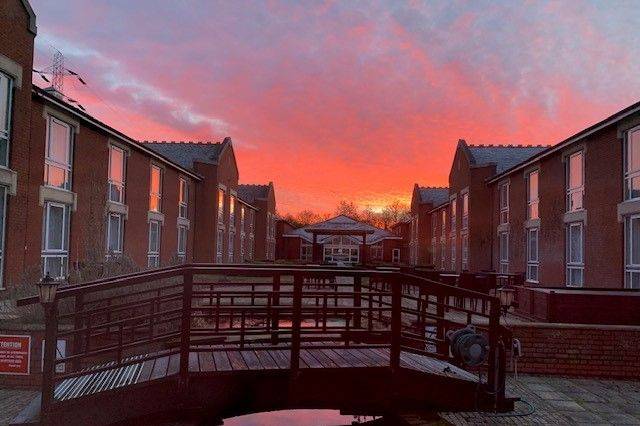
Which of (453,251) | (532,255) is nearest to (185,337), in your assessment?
(532,255)

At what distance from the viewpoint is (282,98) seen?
19.7 m

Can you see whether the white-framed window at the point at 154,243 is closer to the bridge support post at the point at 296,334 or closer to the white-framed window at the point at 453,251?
the white-framed window at the point at 453,251

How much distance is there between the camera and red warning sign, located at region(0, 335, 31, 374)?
27.0 ft

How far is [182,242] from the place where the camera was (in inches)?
1140

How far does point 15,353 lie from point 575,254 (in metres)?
16.3

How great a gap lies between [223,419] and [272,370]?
113 centimetres

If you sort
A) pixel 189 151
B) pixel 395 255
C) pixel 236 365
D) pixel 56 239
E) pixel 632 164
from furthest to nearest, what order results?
pixel 395 255 → pixel 189 151 → pixel 56 239 → pixel 632 164 → pixel 236 365

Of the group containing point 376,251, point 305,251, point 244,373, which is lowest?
point 244,373

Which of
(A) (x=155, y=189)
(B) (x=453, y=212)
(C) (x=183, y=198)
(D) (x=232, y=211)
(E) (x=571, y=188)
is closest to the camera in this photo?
(E) (x=571, y=188)

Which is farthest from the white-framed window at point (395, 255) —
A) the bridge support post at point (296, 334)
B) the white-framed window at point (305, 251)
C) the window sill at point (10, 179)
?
the bridge support post at point (296, 334)

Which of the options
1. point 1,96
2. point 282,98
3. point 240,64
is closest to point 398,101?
point 282,98

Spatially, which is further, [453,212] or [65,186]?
[453,212]

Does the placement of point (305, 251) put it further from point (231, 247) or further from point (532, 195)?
point (532, 195)

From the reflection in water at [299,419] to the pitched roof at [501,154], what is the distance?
76.3ft
